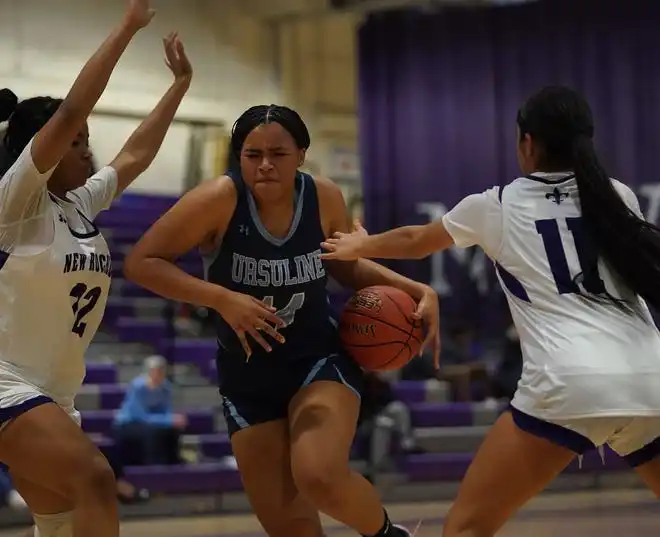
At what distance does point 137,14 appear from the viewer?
3.58 metres

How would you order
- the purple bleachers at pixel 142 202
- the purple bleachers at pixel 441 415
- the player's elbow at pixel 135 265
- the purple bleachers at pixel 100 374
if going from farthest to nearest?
the purple bleachers at pixel 142 202, the purple bleachers at pixel 441 415, the purple bleachers at pixel 100 374, the player's elbow at pixel 135 265

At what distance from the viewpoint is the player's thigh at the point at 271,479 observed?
3824 millimetres

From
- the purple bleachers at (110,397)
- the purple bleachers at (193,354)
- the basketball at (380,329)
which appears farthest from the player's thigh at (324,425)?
the purple bleachers at (193,354)

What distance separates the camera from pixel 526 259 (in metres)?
3.25

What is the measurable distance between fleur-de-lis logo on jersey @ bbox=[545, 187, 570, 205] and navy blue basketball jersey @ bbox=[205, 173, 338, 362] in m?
0.99

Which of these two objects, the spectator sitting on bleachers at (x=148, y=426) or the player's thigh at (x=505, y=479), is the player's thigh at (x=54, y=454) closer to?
the player's thigh at (x=505, y=479)

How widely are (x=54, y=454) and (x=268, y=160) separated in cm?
128

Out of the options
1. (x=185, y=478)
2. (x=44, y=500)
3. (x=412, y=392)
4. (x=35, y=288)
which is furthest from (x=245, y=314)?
(x=412, y=392)

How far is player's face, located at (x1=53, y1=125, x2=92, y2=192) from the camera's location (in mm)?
3768

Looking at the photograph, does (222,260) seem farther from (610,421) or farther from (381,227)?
(381,227)

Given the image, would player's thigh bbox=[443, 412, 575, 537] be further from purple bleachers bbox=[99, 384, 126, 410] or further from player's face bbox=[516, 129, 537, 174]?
purple bleachers bbox=[99, 384, 126, 410]

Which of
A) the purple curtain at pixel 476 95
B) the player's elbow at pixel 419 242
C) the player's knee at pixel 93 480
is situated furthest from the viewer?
the purple curtain at pixel 476 95

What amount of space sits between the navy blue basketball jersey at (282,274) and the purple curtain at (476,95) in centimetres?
1035

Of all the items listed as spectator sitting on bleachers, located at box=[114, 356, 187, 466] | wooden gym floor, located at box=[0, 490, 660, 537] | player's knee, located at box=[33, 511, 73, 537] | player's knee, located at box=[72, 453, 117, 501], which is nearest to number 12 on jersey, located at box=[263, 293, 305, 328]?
player's knee, located at box=[72, 453, 117, 501]
